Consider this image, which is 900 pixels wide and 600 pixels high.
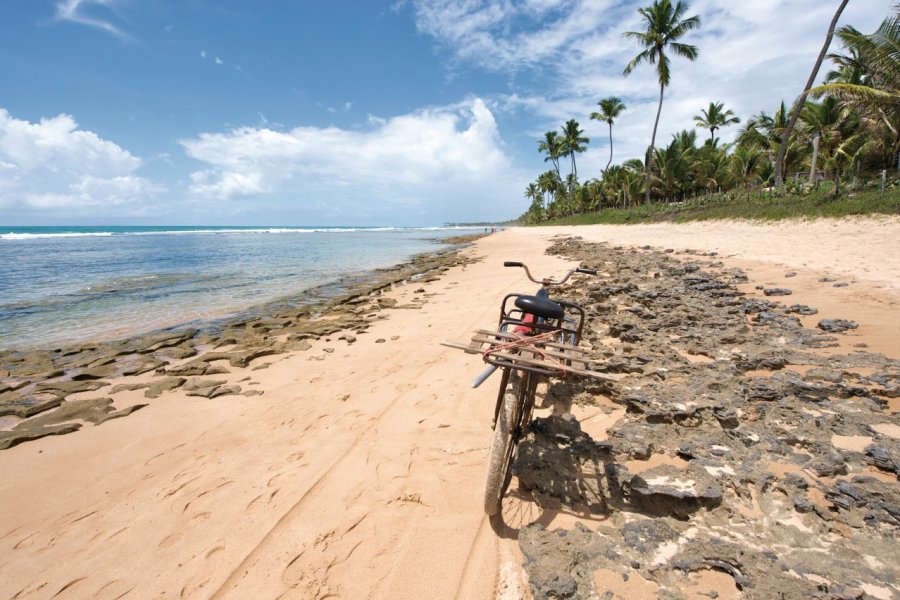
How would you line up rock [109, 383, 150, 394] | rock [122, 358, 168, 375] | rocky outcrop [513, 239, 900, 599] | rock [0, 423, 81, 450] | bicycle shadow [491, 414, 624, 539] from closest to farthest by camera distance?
1. rocky outcrop [513, 239, 900, 599]
2. bicycle shadow [491, 414, 624, 539]
3. rock [0, 423, 81, 450]
4. rock [109, 383, 150, 394]
5. rock [122, 358, 168, 375]

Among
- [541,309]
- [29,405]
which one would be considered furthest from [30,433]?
[541,309]

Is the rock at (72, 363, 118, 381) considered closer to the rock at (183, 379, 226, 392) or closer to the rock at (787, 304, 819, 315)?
the rock at (183, 379, 226, 392)

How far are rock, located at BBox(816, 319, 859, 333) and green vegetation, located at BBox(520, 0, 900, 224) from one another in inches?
534

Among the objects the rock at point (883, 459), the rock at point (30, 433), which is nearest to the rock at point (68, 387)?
the rock at point (30, 433)

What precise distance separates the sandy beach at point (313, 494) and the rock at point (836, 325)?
138mm

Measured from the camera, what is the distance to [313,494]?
10.3ft

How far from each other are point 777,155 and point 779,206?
9183 mm

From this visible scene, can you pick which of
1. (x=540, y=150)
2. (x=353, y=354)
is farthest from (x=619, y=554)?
(x=540, y=150)

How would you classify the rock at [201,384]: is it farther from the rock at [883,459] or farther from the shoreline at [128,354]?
the rock at [883,459]

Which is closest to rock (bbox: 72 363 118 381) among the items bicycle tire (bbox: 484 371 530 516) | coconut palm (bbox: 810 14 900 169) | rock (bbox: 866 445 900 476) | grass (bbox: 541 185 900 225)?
bicycle tire (bbox: 484 371 530 516)

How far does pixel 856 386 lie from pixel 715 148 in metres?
55.4

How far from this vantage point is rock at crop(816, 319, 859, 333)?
532 cm

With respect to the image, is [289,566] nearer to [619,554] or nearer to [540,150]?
[619,554]

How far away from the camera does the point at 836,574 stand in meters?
1.92
